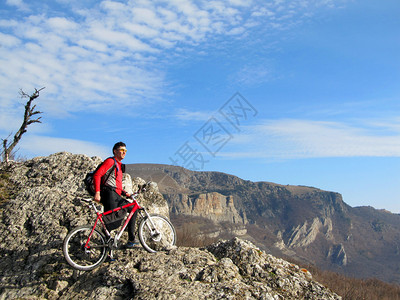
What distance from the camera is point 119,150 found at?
345 inches

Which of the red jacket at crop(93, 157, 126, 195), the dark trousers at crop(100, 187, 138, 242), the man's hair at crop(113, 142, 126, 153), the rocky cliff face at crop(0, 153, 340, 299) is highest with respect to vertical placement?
the man's hair at crop(113, 142, 126, 153)

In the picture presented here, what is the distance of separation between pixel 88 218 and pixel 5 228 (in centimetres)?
234

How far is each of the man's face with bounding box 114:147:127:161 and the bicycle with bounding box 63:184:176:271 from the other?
3.12ft

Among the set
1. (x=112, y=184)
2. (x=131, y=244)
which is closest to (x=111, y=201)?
(x=112, y=184)

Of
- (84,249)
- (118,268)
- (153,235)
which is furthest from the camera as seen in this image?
(153,235)

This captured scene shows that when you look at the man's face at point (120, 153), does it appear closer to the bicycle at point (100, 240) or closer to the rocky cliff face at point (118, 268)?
the bicycle at point (100, 240)

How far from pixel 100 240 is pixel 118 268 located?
1039mm

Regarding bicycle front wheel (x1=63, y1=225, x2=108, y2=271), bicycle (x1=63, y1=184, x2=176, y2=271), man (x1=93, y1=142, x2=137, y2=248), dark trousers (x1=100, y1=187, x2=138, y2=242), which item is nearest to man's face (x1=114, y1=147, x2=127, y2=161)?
man (x1=93, y1=142, x2=137, y2=248)

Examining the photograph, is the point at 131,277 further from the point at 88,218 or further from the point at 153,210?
the point at 153,210

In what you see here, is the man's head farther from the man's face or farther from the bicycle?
the bicycle

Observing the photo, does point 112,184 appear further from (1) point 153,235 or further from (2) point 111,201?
(1) point 153,235

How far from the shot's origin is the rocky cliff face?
7148mm

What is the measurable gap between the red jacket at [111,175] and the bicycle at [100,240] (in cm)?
43

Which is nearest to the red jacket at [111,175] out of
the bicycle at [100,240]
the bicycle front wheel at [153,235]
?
the bicycle at [100,240]
